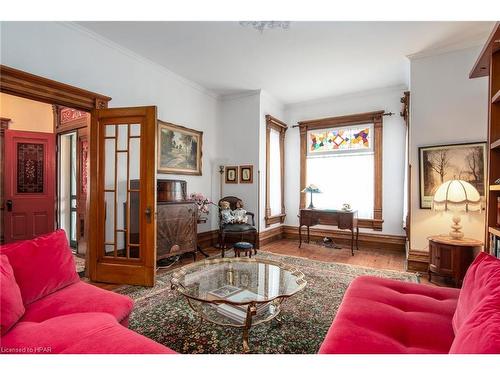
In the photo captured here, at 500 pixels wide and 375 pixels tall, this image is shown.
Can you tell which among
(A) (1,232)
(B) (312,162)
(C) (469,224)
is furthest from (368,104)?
(A) (1,232)

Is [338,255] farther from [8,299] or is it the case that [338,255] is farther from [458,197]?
[8,299]

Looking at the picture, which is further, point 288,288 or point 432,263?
point 432,263

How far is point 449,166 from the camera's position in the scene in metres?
3.28

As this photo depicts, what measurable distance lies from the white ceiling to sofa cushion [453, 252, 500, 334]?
8.90 ft

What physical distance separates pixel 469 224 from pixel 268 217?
10.1 feet

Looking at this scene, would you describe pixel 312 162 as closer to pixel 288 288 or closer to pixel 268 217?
pixel 268 217

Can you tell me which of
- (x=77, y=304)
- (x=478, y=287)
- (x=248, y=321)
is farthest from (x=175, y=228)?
(x=478, y=287)

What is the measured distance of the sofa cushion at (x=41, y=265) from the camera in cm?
152

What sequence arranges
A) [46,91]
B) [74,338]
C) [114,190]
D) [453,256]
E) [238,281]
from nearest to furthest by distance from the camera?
[74,338] → [238,281] → [46,91] → [453,256] → [114,190]

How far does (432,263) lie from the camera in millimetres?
3021

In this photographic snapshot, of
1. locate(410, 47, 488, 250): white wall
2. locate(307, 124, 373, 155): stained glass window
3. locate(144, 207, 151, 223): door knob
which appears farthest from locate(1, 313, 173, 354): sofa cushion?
locate(307, 124, 373, 155): stained glass window

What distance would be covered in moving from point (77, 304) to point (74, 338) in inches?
15.7

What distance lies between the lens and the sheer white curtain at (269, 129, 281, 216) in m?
5.35
